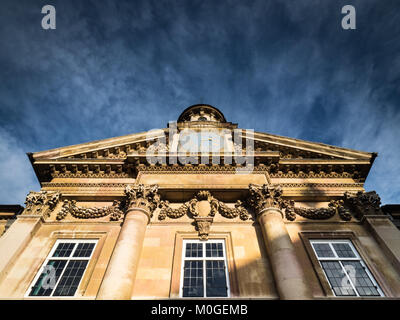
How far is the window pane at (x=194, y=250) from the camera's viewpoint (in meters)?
11.1

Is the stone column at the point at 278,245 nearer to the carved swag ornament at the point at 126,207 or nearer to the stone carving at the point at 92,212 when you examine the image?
the carved swag ornament at the point at 126,207

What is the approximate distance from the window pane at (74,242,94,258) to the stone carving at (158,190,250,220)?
340cm

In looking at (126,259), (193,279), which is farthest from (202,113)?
(126,259)

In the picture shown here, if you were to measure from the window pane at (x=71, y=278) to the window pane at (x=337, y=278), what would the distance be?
33.7 ft

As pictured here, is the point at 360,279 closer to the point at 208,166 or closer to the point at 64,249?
the point at 208,166

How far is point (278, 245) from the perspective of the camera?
10164 millimetres

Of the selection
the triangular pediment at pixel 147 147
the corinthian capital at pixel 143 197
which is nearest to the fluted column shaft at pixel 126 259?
the corinthian capital at pixel 143 197

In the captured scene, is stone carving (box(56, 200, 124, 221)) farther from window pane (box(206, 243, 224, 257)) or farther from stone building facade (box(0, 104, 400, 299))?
window pane (box(206, 243, 224, 257))

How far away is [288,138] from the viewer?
53.6ft

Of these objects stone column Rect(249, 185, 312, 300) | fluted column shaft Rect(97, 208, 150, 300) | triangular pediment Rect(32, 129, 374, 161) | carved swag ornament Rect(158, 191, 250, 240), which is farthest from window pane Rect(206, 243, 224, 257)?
triangular pediment Rect(32, 129, 374, 161)

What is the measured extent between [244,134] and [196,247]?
350 inches

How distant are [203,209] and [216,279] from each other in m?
3.60

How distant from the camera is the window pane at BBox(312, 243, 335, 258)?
11194mm
